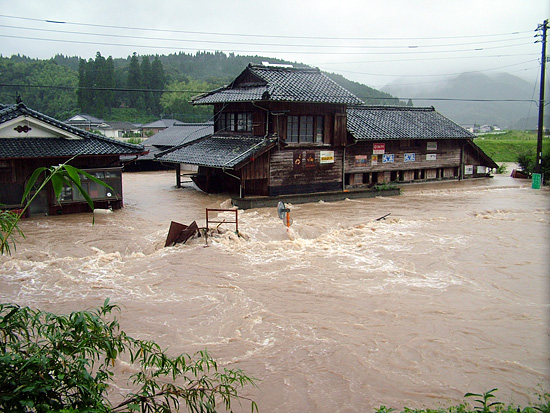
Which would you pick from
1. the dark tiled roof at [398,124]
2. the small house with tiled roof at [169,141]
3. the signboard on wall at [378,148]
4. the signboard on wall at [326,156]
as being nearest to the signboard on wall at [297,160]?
the signboard on wall at [326,156]

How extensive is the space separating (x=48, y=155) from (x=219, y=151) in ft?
26.3

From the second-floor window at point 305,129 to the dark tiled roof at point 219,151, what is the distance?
143 centimetres

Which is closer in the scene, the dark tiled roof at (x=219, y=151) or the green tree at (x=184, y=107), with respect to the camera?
the dark tiled roof at (x=219, y=151)

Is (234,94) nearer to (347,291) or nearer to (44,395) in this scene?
(347,291)

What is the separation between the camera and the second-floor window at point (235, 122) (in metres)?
24.4

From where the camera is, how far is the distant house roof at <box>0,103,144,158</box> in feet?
59.8

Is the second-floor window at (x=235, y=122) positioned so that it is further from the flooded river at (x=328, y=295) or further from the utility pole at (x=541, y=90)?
the utility pole at (x=541, y=90)

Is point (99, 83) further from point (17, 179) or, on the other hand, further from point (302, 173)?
point (17, 179)

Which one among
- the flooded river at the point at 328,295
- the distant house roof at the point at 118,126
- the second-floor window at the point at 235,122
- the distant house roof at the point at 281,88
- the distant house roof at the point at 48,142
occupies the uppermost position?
the distant house roof at the point at 118,126

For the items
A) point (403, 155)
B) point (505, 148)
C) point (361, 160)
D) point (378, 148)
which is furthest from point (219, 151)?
point (505, 148)

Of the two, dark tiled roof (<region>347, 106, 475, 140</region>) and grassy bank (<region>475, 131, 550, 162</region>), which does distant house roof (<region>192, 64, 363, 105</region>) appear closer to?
dark tiled roof (<region>347, 106, 475, 140</region>)

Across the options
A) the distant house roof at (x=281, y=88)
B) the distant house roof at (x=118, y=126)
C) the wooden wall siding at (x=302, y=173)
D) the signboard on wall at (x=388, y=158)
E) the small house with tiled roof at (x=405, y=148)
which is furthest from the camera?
the distant house roof at (x=118, y=126)

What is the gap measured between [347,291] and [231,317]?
119 inches

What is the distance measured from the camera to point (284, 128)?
906 inches
